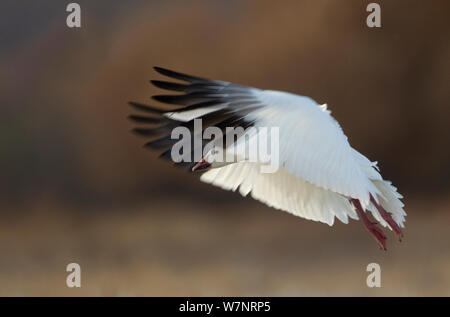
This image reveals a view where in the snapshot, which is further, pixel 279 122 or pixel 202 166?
pixel 202 166

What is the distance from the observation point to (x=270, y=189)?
2027 mm

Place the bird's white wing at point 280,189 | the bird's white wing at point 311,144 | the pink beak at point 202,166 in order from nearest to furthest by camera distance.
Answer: the bird's white wing at point 311,144
the pink beak at point 202,166
the bird's white wing at point 280,189

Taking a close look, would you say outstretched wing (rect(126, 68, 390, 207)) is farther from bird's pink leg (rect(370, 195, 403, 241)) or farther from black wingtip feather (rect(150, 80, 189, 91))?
bird's pink leg (rect(370, 195, 403, 241))

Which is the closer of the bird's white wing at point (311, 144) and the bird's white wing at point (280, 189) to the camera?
the bird's white wing at point (311, 144)

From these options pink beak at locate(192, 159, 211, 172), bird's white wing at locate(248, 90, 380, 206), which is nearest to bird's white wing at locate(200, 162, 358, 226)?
pink beak at locate(192, 159, 211, 172)

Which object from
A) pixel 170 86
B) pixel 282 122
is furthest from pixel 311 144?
pixel 170 86

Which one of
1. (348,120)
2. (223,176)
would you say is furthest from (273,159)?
(348,120)

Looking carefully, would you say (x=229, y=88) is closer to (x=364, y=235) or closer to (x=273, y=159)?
(x=273, y=159)

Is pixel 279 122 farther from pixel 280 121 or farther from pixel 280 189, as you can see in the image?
pixel 280 189

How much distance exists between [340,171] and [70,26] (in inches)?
103

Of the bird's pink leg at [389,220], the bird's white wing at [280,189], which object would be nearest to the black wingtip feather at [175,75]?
the bird's white wing at [280,189]

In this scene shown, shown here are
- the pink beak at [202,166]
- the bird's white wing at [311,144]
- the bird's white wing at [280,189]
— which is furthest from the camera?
the bird's white wing at [280,189]

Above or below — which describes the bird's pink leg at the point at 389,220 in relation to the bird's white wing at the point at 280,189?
below

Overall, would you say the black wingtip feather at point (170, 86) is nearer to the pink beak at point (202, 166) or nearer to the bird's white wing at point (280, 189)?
the pink beak at point (202, 166)
